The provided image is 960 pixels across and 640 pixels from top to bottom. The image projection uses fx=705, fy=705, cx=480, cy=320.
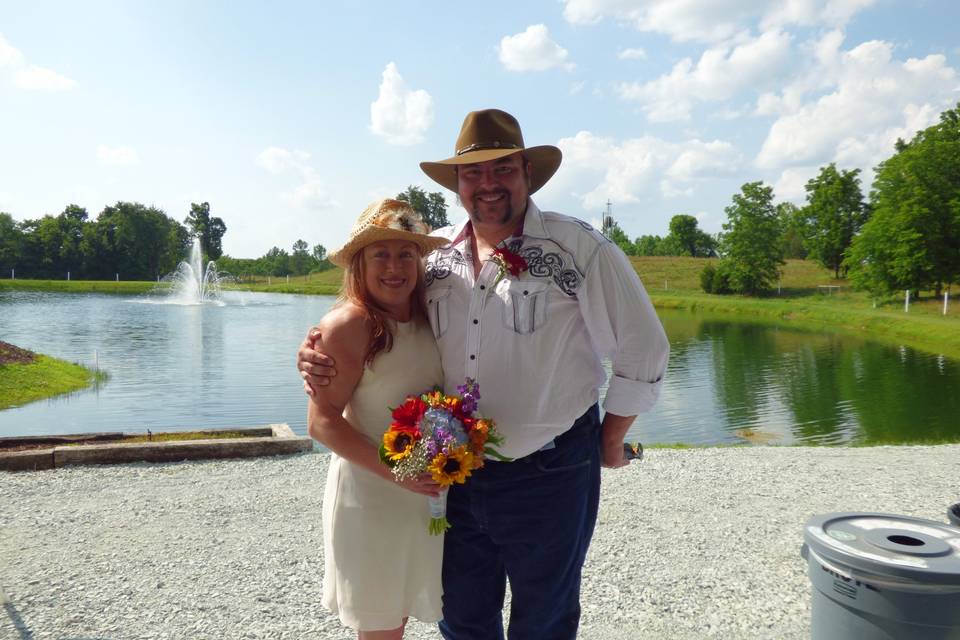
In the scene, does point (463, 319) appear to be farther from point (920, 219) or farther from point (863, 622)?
point (920, 219)

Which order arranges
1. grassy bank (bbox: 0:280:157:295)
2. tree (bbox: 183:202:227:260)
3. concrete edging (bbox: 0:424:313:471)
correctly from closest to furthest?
concrete edging (bbox: 0:424:313:471) → grassy bank (bbox: 0:280:157:295) → tree (bbox: 183:202:227:260)

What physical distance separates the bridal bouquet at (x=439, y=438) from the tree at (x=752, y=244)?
205 ft

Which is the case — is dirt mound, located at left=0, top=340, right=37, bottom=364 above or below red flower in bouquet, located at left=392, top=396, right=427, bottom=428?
below

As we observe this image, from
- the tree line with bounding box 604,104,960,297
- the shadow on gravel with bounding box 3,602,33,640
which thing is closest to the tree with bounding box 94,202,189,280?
the tree line with bounding box 604,104,960,297

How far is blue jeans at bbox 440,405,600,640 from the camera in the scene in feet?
9.52

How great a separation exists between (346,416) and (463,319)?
0.65 m

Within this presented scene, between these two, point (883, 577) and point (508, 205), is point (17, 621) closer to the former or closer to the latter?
point (508, 205)

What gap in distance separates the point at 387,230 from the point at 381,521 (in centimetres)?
121

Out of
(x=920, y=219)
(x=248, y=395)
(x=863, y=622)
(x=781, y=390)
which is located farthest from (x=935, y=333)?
(x=863, y=622)

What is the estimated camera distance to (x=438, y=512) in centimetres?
291

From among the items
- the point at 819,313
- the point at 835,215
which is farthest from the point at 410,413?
the point at 835,215

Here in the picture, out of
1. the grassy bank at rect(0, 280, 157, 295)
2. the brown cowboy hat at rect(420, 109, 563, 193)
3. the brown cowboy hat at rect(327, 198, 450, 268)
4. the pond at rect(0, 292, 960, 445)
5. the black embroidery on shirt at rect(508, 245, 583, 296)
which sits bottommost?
the pond at rect(0, 292, 960, 445)

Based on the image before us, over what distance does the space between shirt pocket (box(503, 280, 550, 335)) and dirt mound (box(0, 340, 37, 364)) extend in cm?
1800

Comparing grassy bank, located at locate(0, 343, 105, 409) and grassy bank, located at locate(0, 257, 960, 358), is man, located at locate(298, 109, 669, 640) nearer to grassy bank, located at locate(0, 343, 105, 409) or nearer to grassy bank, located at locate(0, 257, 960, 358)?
grassy bank, located at locate(0, 343, 105, 409)
